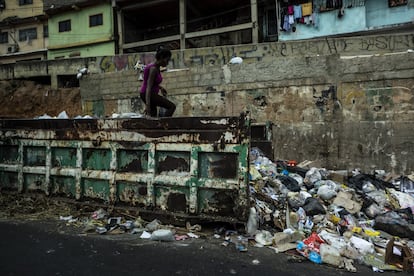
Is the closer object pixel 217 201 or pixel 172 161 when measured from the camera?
pixel 217 201

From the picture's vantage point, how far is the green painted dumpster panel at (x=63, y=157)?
12.0 feet

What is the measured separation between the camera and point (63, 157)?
3.71 metres

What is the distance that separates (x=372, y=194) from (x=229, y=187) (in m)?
2.52

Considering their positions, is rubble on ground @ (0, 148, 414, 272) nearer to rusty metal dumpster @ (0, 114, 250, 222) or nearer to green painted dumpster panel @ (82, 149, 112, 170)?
rusty metal dumpster @ (0, 114, 250, 222)

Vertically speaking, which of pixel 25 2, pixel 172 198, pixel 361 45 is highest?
pixel 25 2

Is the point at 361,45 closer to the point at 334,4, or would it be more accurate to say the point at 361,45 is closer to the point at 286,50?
the point at 286,50

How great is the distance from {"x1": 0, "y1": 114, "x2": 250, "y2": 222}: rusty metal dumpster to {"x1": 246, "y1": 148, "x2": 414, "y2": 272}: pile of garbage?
514 millimetres

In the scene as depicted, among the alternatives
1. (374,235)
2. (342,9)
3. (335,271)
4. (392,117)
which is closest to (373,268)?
(335,271)

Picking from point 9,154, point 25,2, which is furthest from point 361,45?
point 25,2

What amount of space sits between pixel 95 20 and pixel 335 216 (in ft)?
66.9

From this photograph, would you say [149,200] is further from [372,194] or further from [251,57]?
[251,57]

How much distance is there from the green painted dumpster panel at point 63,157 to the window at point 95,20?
1821 centimetres

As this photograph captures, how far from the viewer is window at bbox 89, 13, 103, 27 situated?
19.5m

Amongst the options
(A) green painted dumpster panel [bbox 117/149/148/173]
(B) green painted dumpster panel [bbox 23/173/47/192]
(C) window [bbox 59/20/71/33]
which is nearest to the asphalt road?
(A) green painted dumpster panel [bbox 117/149/148/173]
